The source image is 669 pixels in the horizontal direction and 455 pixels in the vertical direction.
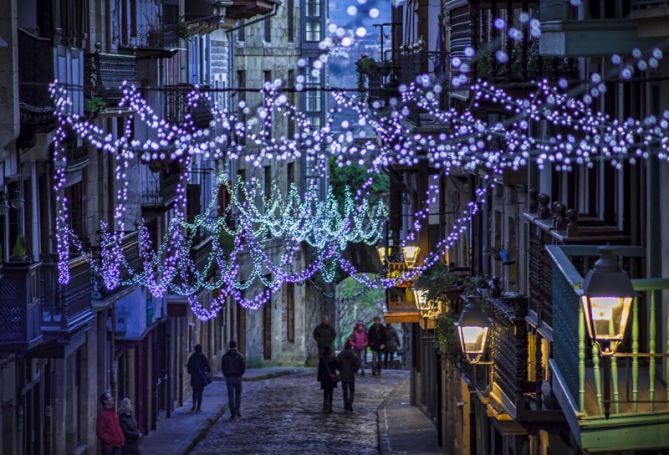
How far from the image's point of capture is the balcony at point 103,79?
1197 inches

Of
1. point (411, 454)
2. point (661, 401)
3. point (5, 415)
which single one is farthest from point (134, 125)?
point (661, 401)

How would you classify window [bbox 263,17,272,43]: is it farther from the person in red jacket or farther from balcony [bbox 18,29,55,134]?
balcony [bbox 18,29,55,134]

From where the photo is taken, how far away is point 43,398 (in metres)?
29.2

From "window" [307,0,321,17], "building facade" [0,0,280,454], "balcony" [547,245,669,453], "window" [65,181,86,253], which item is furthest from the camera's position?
"window" [307,0,321,17]

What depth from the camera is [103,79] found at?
104ft

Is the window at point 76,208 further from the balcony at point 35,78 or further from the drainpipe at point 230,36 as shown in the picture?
the drainpipe at point 230,36

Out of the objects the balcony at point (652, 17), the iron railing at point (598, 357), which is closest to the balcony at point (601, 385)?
the iron railing at point (598, 357)

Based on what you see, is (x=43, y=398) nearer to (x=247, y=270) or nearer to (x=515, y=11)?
(x=515, y=11)

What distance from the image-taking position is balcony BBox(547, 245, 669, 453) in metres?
13.7

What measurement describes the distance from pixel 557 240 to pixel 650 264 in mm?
1815

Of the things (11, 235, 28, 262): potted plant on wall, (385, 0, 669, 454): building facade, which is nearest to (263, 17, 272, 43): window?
(385, 0, 669, 454): building facade

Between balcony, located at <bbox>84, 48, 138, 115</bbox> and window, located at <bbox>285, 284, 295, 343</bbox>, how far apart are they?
23.8 meters

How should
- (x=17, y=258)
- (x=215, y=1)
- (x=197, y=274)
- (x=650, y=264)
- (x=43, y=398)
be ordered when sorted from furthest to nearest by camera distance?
(x=215, y=1), (x=197, y=274), (x=43, y=398), (x=17, y=258), (x=650, y=264)

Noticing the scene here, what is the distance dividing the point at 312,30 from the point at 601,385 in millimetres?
45011
